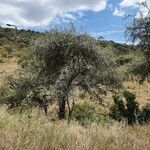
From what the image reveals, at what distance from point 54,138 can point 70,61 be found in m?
13.6

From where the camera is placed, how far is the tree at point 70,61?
19.1 metres

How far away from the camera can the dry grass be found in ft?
18.0

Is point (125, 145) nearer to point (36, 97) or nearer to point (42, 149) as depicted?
point (42, 149)

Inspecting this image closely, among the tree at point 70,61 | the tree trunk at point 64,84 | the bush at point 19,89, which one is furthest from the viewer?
the bush at point 19,89

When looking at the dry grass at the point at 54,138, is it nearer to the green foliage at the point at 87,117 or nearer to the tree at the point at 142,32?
the green foliage at the point at 87,117

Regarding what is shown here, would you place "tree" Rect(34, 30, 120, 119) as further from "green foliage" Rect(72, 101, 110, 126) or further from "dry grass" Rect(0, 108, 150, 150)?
"dry grass" Rect(0, 108, 150, 150)

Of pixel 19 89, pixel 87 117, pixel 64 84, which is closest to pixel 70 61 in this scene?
pixel 64 84

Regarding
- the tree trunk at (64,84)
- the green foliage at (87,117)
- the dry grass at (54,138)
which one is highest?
the tree trunk at (64,84)

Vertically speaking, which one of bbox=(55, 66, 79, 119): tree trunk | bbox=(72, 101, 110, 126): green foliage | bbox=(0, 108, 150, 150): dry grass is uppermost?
bbox=(55, 66, 79, 119): tree trunk

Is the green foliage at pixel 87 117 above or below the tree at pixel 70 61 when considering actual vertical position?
below

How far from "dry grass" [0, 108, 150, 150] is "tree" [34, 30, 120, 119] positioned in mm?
12107

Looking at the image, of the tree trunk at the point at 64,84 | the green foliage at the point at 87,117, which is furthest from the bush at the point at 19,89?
the green foliage at the point at 87,117

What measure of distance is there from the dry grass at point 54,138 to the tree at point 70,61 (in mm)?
12107

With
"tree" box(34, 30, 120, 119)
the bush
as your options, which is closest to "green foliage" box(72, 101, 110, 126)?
"tree" box(34, 30, 120, 119)
